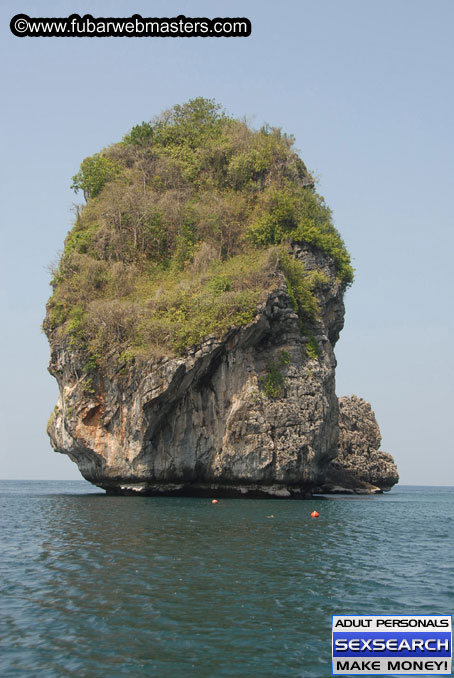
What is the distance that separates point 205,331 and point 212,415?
5638 millimetres

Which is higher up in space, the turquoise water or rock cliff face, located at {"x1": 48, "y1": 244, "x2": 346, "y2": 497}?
rock cliff face, located at {"x1": 48, "y1": 244, "x2": 346, "y2": 497}

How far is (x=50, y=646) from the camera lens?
37.0 ft

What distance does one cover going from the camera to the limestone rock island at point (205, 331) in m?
39.4

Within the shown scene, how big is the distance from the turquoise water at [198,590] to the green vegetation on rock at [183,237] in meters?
15.3

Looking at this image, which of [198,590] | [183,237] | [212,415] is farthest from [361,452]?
[198,590]

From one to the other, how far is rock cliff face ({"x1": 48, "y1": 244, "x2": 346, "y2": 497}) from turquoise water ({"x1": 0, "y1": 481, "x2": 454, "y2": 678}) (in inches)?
452

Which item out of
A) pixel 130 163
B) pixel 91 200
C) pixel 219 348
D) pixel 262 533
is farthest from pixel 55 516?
pixel 130 163

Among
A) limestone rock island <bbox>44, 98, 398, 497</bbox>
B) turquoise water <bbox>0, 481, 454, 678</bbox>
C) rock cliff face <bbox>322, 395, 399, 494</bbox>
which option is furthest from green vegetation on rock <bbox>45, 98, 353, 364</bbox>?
rock cliff face <bbox>322, 395, 399, 494</bbox>

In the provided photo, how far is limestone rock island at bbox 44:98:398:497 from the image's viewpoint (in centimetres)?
3938

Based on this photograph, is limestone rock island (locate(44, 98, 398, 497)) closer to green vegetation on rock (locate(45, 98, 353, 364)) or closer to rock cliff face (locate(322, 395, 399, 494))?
green vegetation on rock (locate(45, 98, 353, 364))

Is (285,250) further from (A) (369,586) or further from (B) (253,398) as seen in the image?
(A) (369,586)

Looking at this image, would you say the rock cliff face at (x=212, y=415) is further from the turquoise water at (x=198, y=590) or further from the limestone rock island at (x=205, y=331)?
the turquoise water at (x=198, y=590)

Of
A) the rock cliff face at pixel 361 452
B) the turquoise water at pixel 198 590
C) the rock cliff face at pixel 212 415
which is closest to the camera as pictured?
the turquoise water at pixel 198 590

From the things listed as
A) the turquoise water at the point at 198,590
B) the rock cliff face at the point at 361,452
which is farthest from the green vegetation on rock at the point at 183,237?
the rock cliff face at the point at 361,452
